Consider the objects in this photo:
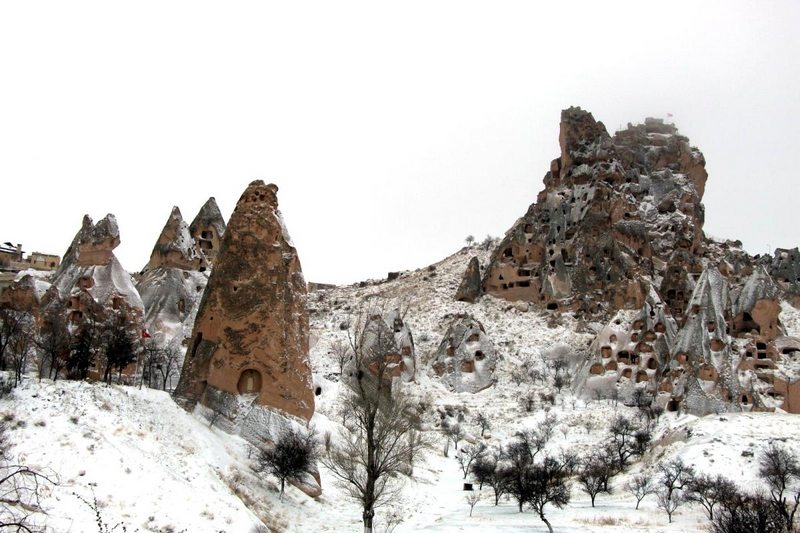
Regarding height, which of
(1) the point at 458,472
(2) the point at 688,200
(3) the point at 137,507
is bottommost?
(1) the point at 458,472

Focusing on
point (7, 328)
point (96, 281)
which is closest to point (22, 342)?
point (7, 328)

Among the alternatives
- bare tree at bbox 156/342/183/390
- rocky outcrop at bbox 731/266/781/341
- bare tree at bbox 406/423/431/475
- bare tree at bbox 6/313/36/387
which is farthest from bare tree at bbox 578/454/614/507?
rocky outcrop at bbox 731/266/781/341

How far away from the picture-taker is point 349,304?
78750mm

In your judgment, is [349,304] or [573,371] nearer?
[573,371]

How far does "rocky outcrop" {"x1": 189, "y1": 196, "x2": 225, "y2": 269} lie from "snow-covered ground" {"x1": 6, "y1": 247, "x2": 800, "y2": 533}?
1294 centimetres

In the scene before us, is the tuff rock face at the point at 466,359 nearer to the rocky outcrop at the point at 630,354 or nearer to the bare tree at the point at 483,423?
the rocky outcrop at the point at 630,354

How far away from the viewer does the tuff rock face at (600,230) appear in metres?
70.1

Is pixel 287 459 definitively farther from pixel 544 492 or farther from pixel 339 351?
pixel 339 351

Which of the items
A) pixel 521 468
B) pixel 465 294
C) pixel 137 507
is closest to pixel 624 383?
pixel 521 468

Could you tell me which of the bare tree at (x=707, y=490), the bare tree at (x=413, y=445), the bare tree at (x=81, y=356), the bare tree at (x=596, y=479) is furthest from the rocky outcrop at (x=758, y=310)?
the bare tree at (x=81, y=356)

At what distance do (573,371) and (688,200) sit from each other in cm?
3819

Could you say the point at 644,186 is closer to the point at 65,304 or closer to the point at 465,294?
the point at 465,294

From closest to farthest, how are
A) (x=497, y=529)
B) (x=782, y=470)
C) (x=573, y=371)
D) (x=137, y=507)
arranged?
(x=137, y=507) < (x=497, y=529) < (x=782, y=470) < (x=573, y=371)

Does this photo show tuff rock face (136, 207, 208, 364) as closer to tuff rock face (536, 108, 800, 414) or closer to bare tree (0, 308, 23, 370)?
bare tree (0, 308, 23, 370)
